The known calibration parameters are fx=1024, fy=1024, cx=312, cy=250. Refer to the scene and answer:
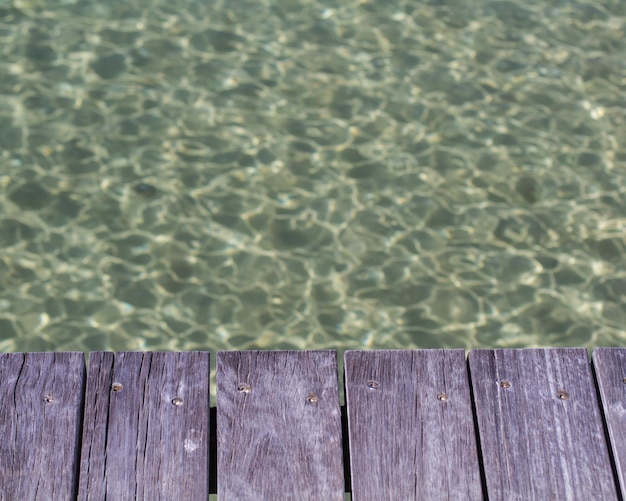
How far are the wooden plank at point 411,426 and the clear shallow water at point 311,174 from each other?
5.50 ft

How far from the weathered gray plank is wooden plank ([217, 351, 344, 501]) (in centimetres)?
47

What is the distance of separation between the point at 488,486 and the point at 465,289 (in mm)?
2164

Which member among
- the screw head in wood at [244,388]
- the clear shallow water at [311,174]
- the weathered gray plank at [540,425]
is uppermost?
the screw head in wood at [244,388]

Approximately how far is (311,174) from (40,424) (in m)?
2.79

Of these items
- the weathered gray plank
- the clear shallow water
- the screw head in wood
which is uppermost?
the screw head in wood

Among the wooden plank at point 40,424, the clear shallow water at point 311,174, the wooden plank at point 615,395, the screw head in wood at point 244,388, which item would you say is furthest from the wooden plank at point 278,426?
the clear shallow water at point 311,174

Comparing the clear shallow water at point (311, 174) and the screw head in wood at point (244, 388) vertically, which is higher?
the screw head in wood at point (244, 388)

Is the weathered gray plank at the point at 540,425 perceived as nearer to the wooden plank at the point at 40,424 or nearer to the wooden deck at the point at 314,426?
the wooden deck at the point at 314,426

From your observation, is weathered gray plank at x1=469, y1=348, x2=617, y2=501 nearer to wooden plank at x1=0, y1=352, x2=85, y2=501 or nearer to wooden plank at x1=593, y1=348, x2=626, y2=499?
wooden plank at x1=593, y1=348, x2=626, y2=499

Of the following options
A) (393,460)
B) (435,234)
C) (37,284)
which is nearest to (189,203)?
(37,284)

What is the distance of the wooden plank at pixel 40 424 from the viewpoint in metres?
2.98

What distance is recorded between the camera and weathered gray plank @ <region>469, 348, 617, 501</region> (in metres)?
3.05

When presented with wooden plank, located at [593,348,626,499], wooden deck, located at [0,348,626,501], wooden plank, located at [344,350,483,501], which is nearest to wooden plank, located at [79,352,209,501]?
wooden deck, located at [0,348,626,501]

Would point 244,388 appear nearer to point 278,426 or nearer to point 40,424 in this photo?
point 278,426
